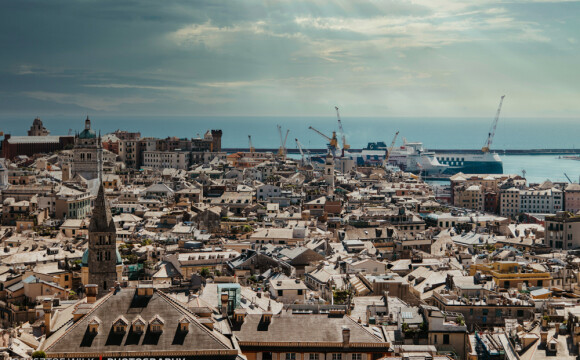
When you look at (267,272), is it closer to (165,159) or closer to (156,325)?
(156,325)

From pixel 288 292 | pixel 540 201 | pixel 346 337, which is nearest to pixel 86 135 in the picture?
pixel 540 201

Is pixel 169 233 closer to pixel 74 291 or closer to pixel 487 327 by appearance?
pixel 74 291

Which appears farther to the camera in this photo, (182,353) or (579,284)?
(579,284)

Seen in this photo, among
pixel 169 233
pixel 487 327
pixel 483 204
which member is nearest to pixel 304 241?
pixel 169 233

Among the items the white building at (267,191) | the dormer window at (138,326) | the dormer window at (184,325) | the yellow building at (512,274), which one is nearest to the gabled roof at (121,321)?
the dormer window at (138,326)

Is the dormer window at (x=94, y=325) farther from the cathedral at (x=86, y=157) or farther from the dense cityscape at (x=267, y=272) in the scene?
the cathedral at (x=86, y=157)

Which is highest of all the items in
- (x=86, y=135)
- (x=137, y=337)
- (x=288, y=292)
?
(x=86, y=135)
